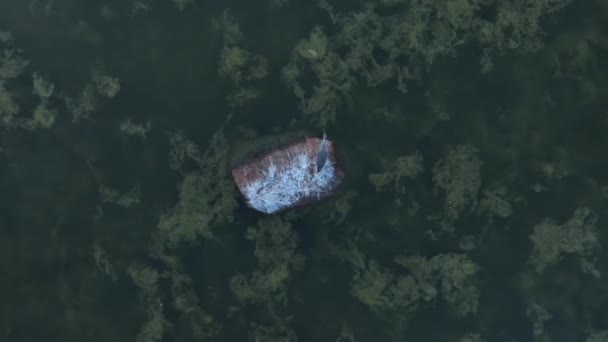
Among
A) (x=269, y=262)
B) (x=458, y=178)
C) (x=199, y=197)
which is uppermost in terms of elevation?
(x=458, y=178)

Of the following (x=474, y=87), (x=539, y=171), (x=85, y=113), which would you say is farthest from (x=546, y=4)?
(x=85, y=113)

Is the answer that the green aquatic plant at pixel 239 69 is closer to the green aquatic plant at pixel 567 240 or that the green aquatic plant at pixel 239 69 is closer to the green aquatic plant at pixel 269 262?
the green aquatic plant at pixel 269 262

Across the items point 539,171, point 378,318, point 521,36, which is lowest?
point 378,318

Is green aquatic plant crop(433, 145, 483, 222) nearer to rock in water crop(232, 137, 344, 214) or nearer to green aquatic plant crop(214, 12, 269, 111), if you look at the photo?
rock in water crop(232, 137, 344, 214)

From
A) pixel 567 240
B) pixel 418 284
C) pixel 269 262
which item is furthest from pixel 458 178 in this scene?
pixel 269 262

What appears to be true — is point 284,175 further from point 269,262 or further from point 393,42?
point 393,42

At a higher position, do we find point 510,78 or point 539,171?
point 510,78

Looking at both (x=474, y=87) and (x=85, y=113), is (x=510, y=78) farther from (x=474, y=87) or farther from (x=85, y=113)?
(x=85, y=113)

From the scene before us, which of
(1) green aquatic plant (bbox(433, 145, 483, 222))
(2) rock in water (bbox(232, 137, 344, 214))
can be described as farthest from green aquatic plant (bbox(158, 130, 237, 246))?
(1) green aquatic plant (bbox(433, 145, 483, 222))
